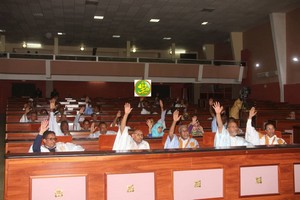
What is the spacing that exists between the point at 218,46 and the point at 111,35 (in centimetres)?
719

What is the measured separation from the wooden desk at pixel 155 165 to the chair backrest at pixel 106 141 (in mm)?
2437

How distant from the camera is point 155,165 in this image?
3.31 metres

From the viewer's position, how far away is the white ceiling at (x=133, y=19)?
1317 centimetres

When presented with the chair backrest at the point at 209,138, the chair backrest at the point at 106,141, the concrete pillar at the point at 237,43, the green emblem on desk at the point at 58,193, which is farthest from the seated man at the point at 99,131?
the concrete pillar at the point at 237,43

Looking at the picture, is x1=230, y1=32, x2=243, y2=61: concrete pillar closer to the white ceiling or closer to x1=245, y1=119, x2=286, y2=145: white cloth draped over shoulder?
the white ceiling

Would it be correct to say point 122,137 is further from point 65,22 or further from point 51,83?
point 51,83

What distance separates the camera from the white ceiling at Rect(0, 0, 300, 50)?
13172mm

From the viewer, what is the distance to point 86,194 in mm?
3090

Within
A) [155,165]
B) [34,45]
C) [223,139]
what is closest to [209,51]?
[34,45]

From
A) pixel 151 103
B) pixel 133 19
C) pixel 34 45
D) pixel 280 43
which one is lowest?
pixel 151 103

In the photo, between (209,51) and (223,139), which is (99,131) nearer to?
(223,139)

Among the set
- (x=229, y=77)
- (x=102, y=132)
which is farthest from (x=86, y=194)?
(x=229, y=77)

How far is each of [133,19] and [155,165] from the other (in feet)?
42.9

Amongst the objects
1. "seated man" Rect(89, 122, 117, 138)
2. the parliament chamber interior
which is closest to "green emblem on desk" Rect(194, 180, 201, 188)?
the parliament chamber interior
